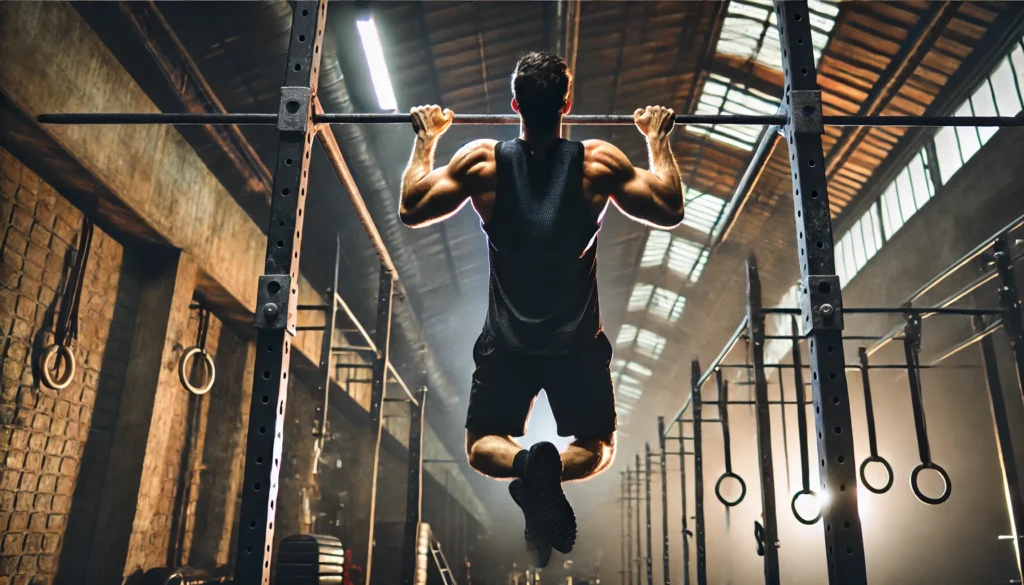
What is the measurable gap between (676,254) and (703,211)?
1854mm

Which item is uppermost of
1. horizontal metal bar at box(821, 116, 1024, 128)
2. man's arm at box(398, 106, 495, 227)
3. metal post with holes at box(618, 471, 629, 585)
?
horizontal metal bar at box(821, 116, 1024, 128)

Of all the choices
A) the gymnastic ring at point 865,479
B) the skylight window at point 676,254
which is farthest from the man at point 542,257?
the skylight window at point 676,254

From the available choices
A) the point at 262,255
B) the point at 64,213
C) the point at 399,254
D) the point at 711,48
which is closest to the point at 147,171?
the point at 64,213

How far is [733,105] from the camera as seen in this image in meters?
10.4

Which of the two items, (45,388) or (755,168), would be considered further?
(45,388)

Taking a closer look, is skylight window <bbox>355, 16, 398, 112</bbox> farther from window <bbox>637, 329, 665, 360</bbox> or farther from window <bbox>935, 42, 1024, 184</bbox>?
window <bbox>637, 329, 665, 360</bbox>

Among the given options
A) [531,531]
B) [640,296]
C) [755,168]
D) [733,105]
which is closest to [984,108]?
[733,105]

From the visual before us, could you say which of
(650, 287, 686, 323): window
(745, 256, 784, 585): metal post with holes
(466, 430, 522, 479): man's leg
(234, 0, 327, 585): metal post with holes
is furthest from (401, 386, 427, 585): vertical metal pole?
(650, 287, 686, 323): window

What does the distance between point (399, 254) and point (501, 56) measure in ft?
8.68

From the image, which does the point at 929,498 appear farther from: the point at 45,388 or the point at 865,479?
the point at 45,388

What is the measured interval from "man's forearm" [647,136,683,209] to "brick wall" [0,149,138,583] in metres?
4.01

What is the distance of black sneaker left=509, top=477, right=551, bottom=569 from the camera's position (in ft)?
7.03

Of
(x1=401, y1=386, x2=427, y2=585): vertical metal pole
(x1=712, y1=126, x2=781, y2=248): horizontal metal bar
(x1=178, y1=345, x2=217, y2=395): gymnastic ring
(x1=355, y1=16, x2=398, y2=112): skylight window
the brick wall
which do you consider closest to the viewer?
(x1=712, y1=126, x2=781, y2=248): horizontal metal bar

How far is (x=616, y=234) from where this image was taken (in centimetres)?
1290
